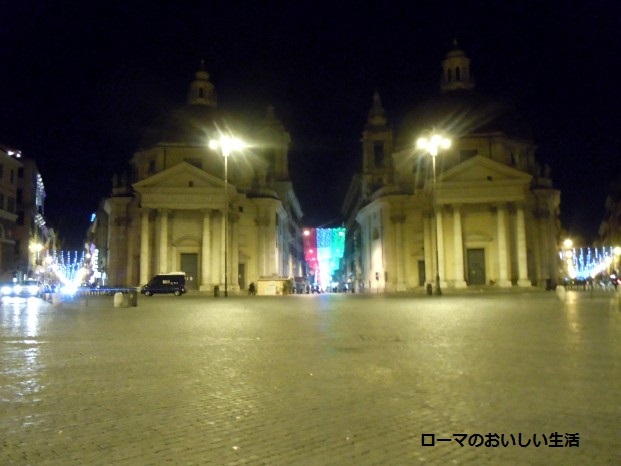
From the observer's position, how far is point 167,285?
52000 mm

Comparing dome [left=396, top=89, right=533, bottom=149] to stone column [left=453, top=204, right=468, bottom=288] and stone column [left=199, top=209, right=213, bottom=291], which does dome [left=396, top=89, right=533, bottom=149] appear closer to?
stone column [left=453, top=204, right=468, bottom=288]

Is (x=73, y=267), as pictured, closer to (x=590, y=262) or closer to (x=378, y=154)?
(x=378, y=154)

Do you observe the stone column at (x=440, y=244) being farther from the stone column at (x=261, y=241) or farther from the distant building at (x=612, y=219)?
the distant building at (x=612, y=219)

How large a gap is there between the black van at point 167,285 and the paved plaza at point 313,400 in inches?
1497

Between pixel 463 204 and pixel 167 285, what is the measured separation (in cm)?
2845

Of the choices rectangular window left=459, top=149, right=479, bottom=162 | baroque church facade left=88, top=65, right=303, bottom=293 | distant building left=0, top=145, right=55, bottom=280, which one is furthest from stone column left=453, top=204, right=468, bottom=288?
distant building left=0, top=145, right=55, bottom=280

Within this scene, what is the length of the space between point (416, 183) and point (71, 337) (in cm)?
5358

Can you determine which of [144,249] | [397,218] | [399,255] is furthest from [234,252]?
[397,218]

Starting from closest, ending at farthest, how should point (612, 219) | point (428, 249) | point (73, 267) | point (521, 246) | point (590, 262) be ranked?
point (521, 246) → point (428, 249) → point (612, 219) → point (590, 262) → point (73, 267)

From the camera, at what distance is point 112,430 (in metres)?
5.88

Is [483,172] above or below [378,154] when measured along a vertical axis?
below

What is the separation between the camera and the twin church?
5847cm

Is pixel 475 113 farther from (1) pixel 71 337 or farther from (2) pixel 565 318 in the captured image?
(1) pixel 71 337

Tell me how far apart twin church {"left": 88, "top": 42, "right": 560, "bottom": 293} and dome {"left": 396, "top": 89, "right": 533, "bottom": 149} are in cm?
15
